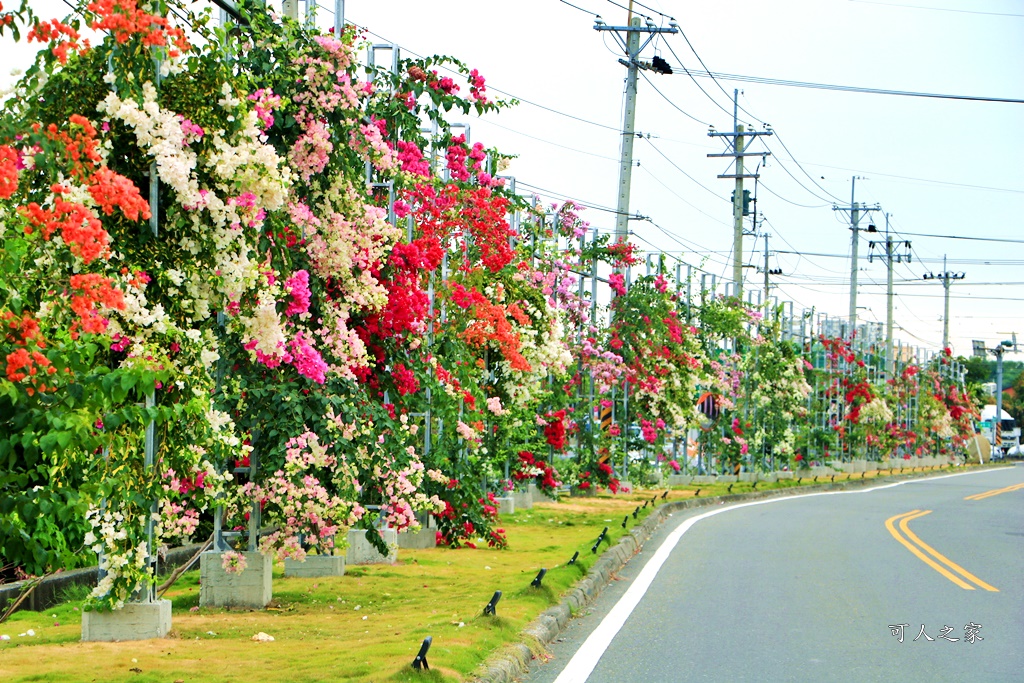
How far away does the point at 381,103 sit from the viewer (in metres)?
11.9

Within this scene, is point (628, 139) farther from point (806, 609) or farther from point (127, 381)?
point (127, 381)

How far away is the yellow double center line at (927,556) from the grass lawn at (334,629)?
4.12 meters

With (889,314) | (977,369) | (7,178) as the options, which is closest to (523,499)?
(7,178)

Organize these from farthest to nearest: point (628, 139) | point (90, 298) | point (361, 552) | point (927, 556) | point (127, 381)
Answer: point (628, 139) < point (927, 556) < point (361, 552) < point (90, 298) < point (127, 381)

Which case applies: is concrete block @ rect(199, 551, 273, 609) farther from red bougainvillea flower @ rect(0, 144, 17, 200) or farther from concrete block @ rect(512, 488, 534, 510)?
concrete block @ rect(512, 488, 534, 510)

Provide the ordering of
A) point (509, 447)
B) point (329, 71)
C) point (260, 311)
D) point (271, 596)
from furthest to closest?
point (509, 447) < point (271, 596) < point (329, 71) < point (260, 311)

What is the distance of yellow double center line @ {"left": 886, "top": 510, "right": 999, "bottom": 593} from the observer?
1415 cm

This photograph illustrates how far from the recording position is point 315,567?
42.1 feet

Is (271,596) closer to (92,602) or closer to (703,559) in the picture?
(92,602)

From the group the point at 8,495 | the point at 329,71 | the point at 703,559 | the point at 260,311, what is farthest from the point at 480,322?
the point at 8,495

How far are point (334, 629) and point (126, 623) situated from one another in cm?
162

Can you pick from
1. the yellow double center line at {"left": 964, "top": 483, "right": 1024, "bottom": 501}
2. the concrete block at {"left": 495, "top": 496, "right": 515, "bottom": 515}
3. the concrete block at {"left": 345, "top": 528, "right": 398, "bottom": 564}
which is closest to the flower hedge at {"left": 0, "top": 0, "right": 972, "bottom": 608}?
the concrete block at {"left": 345, "top": 528, "right": 398, "bottom": 564}

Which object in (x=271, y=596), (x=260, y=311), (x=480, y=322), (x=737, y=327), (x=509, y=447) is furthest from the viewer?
(x=737, y=327)

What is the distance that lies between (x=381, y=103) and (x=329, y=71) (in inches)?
59.4
